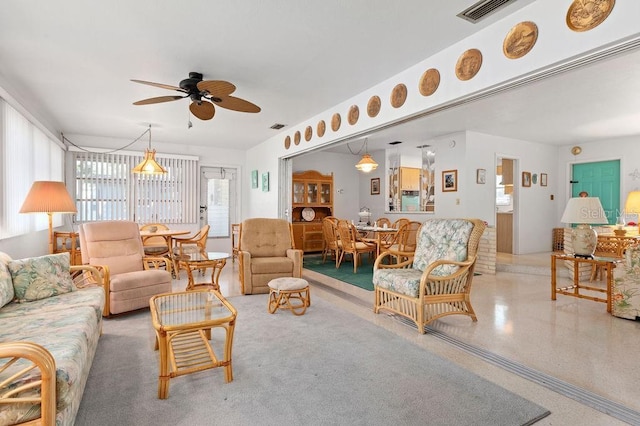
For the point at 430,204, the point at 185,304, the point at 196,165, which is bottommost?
the point at 185,304

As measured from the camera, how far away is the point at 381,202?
8109 millimetres

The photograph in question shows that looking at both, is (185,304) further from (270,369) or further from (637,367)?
(637,367)

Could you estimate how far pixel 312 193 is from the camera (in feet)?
25.7

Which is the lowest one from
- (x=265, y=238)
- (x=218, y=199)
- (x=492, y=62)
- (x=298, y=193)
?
(x=265, y=238)

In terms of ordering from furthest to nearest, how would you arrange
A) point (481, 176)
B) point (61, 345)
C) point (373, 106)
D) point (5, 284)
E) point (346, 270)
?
point (481, 176) → point (346, 270) → point (373, 106) → point (5, 284) → point (61, 345)

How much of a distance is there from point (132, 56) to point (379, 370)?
130 inches

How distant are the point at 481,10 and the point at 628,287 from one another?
9.57 ft

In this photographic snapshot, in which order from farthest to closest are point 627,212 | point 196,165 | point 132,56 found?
point 196,165 < point 627,212 < point 132,56

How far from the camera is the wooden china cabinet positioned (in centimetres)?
755

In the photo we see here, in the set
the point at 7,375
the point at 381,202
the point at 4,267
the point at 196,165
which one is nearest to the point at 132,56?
the point at 4,267

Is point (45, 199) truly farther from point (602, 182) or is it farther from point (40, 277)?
point (602, 182)

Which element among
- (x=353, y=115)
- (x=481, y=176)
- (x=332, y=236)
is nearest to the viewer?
(x=353, y=115)

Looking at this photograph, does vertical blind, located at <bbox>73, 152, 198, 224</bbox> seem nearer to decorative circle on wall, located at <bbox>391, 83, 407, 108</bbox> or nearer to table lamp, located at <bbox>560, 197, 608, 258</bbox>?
decorative circle on wall, located at <bbox>391, 83, 407, 108</bbox>

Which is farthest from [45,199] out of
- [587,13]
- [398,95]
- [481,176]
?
[481,176]
